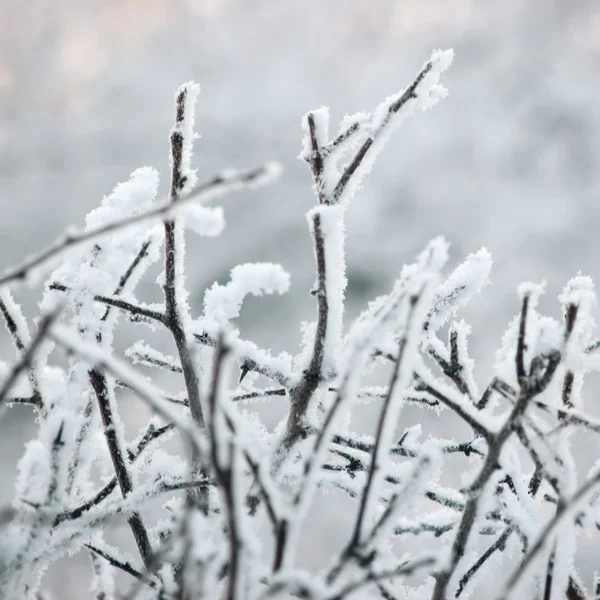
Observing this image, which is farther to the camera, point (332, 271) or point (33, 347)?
point (332, 271)

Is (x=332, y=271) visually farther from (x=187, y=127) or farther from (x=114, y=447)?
(x=114, y=447)

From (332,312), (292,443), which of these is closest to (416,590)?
(292,443)

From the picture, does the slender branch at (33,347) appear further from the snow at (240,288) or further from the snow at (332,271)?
the snow at (240,288)

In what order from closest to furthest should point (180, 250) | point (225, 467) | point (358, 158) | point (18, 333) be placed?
point (225, 467) < point (358, 158) < point (180, 250) < point (18, 333)

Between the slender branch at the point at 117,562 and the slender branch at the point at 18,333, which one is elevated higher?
the slender branch at the point at 18,333

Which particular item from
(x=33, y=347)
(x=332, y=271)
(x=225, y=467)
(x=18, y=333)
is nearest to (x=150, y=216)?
(x=33, y=347)

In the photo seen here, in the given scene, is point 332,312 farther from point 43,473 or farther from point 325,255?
point 43,473

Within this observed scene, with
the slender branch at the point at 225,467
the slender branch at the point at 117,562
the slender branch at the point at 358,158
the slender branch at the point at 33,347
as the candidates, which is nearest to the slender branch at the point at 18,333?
the slender branch at the point at 117,562

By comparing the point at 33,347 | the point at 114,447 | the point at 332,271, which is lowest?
the point at 33,347
